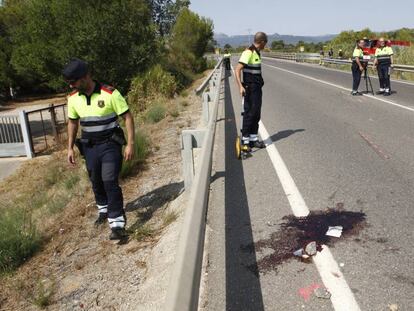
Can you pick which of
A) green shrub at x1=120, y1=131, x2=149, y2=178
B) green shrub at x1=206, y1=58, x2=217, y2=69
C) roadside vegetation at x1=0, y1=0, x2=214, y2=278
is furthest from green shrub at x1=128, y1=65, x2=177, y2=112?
green shrub at x1=206, y1=58, x2=217, y2=69

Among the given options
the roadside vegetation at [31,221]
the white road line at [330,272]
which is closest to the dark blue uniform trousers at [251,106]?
the white road line at [330,272]

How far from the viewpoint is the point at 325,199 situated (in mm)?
5113

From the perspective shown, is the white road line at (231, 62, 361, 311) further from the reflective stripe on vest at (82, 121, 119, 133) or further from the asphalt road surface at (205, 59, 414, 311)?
the reflective stripe on vest at (82, 121, 119, 133)

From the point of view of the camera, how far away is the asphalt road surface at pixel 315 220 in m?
3.26

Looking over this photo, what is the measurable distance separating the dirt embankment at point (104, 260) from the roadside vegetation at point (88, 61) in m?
0.16

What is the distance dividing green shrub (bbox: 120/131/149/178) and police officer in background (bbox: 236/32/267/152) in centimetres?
184

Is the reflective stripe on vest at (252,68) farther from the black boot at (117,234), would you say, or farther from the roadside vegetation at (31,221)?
the black boot at (117,234)

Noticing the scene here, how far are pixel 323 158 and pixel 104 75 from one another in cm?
2276

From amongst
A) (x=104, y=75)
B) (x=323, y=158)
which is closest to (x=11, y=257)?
(x=323, y=158)

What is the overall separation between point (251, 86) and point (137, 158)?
234 centimetres

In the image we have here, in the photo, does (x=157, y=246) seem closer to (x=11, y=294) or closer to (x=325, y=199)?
(x=11, y=294)

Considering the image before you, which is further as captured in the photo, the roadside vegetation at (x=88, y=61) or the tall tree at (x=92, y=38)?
the tall tree at (x=92, y=38)

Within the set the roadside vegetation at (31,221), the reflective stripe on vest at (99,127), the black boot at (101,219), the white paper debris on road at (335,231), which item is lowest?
the roadside vegetation at (31,221)

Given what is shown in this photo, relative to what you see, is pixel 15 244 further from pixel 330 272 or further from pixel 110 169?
pixel 330 272
